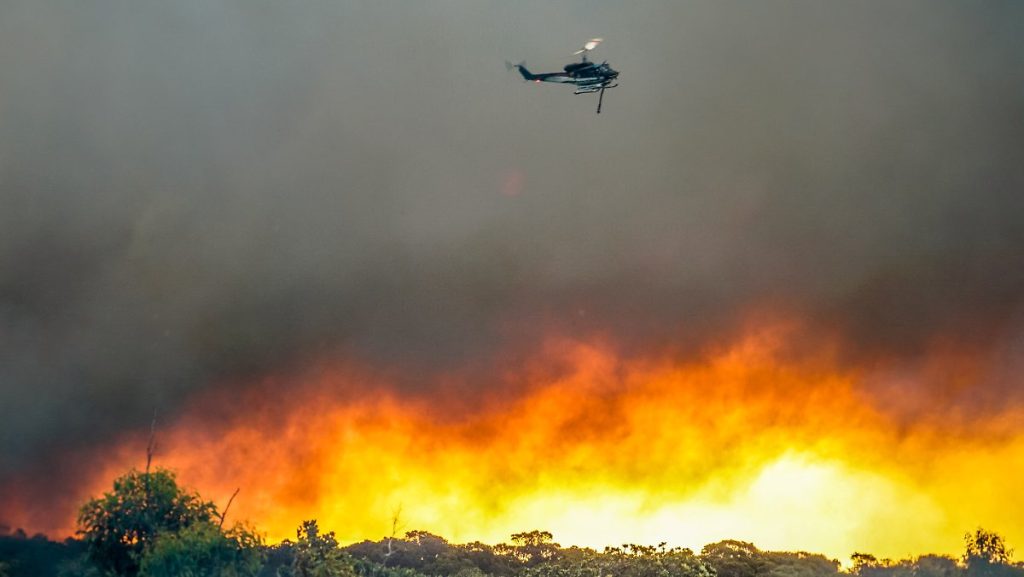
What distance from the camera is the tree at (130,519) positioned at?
8981cm

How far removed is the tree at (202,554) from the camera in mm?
86438

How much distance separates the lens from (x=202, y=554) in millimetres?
88250

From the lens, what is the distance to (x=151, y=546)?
89.5 metres

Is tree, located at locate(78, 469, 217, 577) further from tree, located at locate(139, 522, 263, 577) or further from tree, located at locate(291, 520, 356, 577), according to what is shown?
tree, located at locate(291, 520, 356, 577)

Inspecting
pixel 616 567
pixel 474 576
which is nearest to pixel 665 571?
pixel 616 567

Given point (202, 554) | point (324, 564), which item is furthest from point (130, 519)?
point (324, 564)

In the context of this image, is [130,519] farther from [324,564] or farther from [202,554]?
[324,564]

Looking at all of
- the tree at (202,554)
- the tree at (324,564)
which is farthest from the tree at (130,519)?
the tree at (324,564)

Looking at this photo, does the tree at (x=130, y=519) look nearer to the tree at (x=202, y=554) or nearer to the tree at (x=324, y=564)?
the tree at (x=202, y=554)

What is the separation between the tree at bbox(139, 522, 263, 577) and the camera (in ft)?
284

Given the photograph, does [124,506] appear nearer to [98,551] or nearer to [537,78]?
[98,551]

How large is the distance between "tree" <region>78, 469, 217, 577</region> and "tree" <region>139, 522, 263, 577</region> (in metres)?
1.70

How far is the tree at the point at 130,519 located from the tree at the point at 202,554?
1.70 meters

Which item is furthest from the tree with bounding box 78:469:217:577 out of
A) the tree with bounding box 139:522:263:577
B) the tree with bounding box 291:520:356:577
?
the tree with bounding box 291:520:356:577
